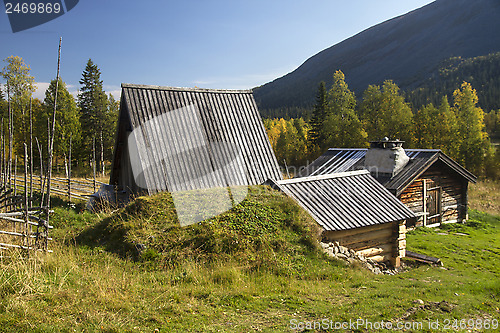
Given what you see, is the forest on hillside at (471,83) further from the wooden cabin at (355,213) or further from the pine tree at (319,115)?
the wooden cabin at (355,213)

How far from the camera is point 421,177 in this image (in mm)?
19609

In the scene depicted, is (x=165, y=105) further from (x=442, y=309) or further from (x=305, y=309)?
(x=442, y=309)

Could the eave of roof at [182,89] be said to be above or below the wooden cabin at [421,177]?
above

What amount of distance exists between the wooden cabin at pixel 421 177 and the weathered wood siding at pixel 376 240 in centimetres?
644

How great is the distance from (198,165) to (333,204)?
532 centimetres

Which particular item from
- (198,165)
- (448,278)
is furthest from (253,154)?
(448,278)

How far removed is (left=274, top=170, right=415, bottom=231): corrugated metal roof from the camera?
1073cm

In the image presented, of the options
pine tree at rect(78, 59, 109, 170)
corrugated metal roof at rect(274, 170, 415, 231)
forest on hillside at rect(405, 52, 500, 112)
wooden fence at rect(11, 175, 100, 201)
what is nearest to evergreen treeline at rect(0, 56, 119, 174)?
pine tree at rect(78, 59, 109, 170)

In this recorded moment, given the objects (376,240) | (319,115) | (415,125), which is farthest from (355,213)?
(319,115)

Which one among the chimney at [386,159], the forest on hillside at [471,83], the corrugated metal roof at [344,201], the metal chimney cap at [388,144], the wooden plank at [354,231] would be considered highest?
the forest on hillside at [471,83]

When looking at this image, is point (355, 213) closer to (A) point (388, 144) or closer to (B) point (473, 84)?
(A) point (388, 144)

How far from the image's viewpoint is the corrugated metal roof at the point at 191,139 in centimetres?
→ 1245

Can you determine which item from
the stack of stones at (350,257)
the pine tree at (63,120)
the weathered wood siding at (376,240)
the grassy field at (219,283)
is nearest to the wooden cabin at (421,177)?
the weathered wood siding at (376,240)

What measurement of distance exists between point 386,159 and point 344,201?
957 cm
